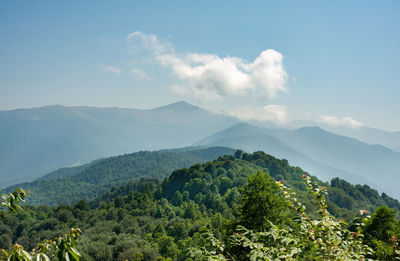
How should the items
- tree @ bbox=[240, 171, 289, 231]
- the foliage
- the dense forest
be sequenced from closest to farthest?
the foliage
the dense forest
tree @ bbox=[240, 171, 289, 231]

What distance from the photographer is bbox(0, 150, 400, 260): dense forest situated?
5.69m

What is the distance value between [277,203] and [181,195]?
66.6 meters

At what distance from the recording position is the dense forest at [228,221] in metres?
5.69

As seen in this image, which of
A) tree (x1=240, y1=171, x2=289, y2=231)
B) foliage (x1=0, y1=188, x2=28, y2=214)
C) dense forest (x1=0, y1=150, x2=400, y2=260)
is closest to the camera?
foliage (x1=0, y1=188, x2=28, y2=214)

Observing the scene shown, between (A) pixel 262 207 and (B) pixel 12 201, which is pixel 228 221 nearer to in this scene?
(A) pixel 262 207

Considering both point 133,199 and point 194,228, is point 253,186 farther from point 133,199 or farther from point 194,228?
point 133,199

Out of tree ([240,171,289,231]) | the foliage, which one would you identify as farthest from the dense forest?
the foliage

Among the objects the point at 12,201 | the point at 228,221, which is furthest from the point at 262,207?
the point at 12,201

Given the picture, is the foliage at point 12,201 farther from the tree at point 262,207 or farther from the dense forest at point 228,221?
the tree at point 262,207

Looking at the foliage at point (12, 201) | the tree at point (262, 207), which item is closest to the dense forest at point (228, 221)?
the tree at point (262, 207)

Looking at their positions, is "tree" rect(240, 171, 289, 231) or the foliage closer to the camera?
the foliage

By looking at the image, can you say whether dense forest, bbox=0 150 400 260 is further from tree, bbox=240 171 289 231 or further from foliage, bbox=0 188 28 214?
foliage, bbox=0 188 28 214

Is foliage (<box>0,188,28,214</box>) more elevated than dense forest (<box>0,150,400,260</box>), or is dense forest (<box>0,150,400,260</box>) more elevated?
foliage (<box>0,188,28,214</box>)

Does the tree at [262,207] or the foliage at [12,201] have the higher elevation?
the foliage at [12,201]
